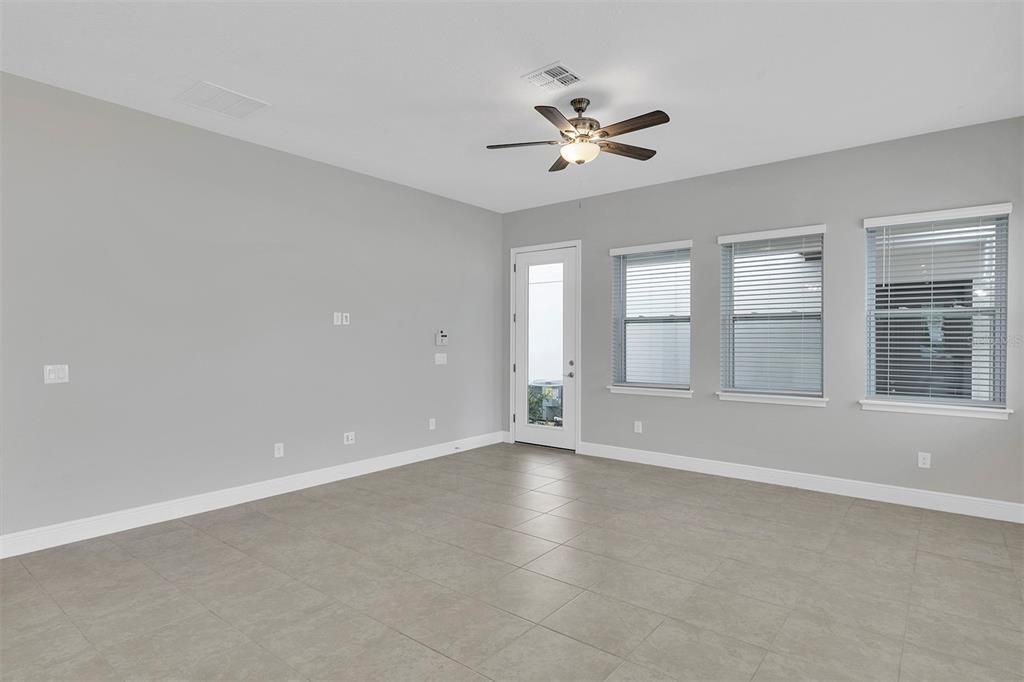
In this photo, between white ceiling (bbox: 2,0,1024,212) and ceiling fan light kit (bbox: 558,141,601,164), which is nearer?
white ceiling (bbox: 2,0,1024,212)

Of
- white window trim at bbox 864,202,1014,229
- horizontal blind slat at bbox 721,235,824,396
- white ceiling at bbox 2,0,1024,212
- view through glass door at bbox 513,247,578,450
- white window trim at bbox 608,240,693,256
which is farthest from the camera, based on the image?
view through glass door at bbox 513,247,578,450

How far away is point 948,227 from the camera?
13.8 ft

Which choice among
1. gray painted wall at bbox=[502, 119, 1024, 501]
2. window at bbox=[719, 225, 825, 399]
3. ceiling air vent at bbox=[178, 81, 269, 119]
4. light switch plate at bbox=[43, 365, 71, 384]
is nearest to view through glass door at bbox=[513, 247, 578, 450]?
gray painted wall at bbox=[502, 119, 1024, 501]

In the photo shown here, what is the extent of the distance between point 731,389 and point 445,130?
355cm

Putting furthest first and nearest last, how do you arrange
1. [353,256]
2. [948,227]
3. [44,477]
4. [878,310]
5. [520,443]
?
[520,443] < [353,256] < [878,310] < [948,227] < [44,477]

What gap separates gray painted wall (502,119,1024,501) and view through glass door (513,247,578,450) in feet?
0.77

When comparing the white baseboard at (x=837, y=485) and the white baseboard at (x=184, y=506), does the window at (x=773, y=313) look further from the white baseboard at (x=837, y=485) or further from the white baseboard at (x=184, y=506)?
the white baseboard at (x=184, y=506)

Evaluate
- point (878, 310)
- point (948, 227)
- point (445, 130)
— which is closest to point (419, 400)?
point (445, 130)

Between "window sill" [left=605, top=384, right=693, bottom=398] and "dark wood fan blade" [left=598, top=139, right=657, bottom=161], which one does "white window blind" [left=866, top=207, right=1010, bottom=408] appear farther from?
"dark wood fan blade" [left=598, top=139, right=657, bottom=161]

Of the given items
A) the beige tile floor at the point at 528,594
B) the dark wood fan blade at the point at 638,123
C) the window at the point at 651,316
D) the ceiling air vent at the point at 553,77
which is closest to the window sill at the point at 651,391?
the window at the point at 651,316

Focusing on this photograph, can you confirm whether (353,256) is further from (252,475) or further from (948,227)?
(948,227)

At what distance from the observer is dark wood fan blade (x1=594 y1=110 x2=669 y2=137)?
3.24m

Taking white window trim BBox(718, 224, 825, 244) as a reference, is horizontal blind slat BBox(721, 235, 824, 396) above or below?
below

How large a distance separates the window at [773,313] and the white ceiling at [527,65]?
2.99 feet
